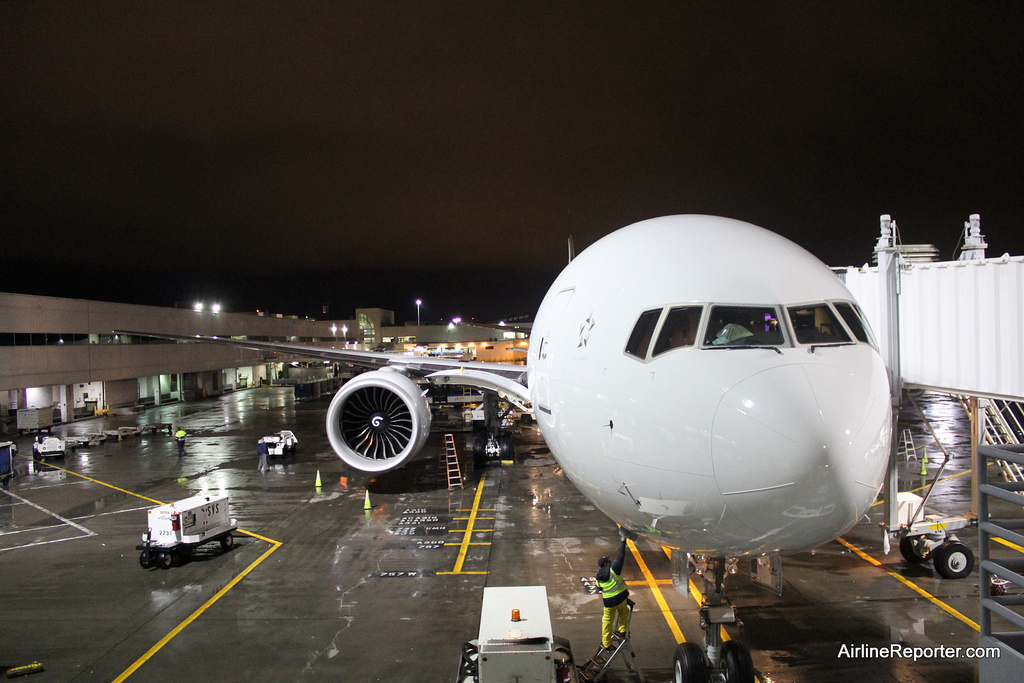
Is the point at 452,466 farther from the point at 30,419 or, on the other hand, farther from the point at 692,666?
the point at 30,419

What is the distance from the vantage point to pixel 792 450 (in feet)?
12.1

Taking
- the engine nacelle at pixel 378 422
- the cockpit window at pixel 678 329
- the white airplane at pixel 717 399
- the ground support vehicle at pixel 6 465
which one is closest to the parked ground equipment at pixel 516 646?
the white airplane at pixel 717 399

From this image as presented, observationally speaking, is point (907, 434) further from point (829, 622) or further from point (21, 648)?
point (21, 648)

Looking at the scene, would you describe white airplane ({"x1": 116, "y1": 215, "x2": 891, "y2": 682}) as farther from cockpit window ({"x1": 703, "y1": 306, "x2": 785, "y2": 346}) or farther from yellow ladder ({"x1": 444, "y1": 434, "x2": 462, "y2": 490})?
yellow ladder ({"x1": 444, "y1": 434, "x2": 462, "y2": 490})

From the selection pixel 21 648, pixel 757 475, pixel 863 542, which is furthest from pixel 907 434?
pixel 21 648

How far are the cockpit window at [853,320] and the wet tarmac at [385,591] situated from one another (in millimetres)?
4787

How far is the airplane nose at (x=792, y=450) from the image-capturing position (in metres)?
3.69

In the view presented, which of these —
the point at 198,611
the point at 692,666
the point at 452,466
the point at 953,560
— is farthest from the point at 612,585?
the point at 452,466

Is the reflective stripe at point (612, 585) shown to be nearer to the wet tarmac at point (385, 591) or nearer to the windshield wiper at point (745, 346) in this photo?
the wet tarmac at point (385, 591)

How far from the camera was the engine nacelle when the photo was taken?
1398 cm

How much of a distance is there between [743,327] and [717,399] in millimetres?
781

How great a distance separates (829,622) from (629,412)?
652 cm

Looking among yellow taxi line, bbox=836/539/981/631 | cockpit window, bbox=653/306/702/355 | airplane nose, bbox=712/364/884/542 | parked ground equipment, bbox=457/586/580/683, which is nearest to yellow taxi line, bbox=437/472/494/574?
parked ground equipment, bbox=457/586/580/683

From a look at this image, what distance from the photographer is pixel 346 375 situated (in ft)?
189
